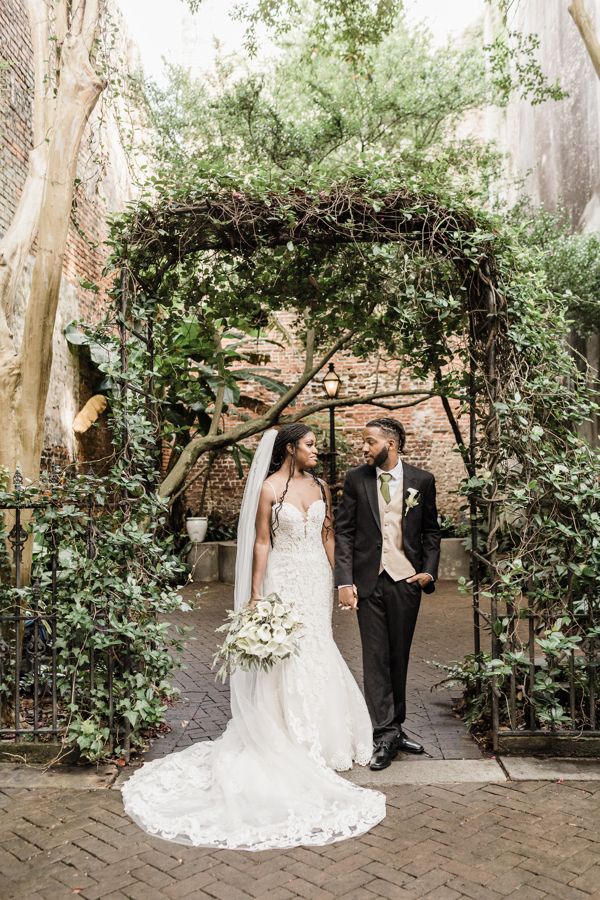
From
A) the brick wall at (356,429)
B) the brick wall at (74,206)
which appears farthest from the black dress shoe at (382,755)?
the brick wall at (356,429)

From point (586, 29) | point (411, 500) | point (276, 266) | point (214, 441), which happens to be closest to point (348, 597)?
point (411, 500)

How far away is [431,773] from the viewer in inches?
157

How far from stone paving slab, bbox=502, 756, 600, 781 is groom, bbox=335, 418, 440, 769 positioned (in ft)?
1.93

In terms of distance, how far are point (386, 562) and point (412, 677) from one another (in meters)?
2.33

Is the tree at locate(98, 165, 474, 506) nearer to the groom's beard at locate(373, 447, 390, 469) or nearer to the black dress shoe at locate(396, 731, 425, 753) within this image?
the groom's beard at locate(373, 447, 390, 469)

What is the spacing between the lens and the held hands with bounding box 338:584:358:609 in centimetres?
425

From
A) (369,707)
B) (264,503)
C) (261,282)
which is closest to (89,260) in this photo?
(261,282)

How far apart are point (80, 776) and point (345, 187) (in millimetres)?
3929

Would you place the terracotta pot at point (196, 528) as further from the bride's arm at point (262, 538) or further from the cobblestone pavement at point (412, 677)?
the bride's arm at point (262, 538)

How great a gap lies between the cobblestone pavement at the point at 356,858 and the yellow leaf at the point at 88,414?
7579 millimetres

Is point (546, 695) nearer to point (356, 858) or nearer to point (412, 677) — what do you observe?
point (356, 858)

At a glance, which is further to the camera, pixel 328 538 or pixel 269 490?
pixel 328 538

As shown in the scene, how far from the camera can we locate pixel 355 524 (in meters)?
4.41

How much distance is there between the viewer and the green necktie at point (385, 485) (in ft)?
14.3
